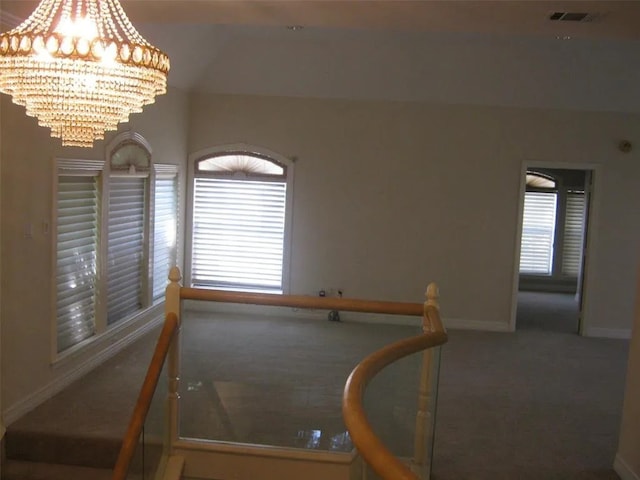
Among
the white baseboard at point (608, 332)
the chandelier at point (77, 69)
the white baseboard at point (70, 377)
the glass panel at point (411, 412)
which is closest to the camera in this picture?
the chandelier at point (77, 69)

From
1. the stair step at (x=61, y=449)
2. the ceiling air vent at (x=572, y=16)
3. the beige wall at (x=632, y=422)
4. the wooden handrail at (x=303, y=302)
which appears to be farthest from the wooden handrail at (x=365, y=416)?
the stair step at (x=61, y=449)

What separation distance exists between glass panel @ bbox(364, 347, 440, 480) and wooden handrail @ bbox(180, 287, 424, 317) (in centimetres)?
29

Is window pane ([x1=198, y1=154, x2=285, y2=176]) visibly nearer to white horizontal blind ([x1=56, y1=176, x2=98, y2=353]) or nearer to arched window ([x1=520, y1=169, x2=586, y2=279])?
white horizontal blind ([x1=56, y1=176, x2=98, y2=353])

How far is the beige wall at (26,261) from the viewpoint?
4.41 metres

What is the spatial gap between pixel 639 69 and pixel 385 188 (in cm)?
293

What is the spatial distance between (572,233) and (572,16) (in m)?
7.50

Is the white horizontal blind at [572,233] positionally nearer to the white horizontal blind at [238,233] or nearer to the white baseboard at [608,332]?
the white baseboard at [608,332]

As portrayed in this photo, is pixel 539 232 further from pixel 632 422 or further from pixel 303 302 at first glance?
pixel 303 302

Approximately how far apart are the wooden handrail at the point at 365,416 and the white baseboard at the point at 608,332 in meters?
5.37

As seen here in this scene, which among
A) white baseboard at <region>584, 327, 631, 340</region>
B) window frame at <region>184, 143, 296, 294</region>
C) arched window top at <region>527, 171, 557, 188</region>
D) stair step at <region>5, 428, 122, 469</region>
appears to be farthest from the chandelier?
arched window top at <region>527, 171, 557, 188</region>

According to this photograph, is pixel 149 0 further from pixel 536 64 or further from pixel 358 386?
pixel 536 64

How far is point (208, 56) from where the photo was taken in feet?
23.5

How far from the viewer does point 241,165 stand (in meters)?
7.96

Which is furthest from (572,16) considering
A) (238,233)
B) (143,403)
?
(238,233)
